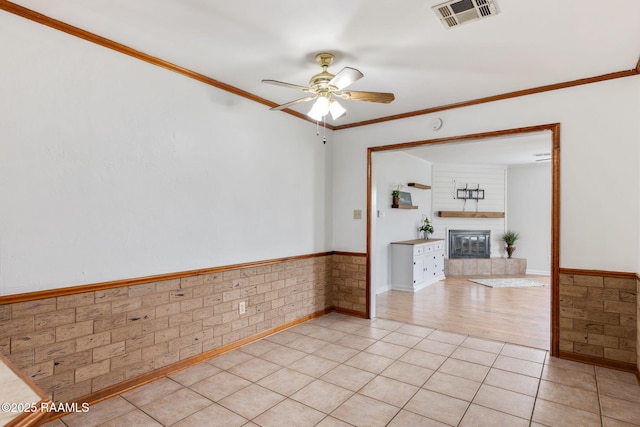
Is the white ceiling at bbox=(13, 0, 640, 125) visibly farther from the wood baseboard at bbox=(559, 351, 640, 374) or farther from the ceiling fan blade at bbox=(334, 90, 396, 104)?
the wood baseboard at bbox=(559, 351, 640, 374)

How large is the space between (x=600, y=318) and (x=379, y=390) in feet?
6.83

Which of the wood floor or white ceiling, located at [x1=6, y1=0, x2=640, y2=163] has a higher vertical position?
white ceiling, located at [x1=6, y1=0, x2=640, y2=163]

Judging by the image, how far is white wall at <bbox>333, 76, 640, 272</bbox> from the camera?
2893 millimetres

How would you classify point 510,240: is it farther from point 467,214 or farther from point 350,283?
point 350,283

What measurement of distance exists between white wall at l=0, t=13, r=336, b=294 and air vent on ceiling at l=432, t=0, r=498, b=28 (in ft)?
6.76

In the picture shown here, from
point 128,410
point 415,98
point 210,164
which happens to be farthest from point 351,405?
point 415,98

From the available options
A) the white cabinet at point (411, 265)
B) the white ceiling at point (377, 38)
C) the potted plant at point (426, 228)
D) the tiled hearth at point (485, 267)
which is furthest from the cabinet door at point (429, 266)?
the white ceiling at point (377, 38)

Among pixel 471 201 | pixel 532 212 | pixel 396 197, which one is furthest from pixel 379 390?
pixel 532 212

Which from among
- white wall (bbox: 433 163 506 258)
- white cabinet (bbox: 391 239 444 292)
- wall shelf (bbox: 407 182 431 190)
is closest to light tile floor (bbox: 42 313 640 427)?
white cabinet (bbox: 391 239 444 292)

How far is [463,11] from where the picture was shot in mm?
2072

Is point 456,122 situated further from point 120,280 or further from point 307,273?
point 120,280

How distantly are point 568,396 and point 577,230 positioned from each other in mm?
1424

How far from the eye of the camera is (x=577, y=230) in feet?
10.2

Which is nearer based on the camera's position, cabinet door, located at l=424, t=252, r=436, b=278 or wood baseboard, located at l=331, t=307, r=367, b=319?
wood baseboard, located at l=331, t=307, r=367, b=319
